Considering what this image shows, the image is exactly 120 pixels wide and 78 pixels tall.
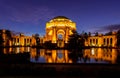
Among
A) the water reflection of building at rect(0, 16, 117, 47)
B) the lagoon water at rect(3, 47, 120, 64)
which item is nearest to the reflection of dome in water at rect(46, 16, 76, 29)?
the water reflection of building at rect(0, 16, 117, 47)

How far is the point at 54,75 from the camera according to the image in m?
14.9

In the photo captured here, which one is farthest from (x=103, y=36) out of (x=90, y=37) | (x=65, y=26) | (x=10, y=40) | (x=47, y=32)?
(x=10, y=40)

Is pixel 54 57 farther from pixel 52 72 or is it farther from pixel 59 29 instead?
pixel 59 29

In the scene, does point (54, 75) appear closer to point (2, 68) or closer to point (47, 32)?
point (2, 68)

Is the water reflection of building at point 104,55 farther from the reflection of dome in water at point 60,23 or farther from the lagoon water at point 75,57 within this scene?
the reflection of dome in water at point 60,23

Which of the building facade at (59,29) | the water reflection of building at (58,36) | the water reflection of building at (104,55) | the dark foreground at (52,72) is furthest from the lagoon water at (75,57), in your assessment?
the building facade at (59,29)

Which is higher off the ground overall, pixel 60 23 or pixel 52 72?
pixel 60 23

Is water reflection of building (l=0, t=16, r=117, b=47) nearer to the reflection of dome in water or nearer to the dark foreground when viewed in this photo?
the reflection of dome in water

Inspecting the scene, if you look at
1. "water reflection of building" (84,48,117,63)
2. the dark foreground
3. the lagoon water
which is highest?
the dark foreground

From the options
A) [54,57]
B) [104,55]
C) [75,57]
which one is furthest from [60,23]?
[75,57]

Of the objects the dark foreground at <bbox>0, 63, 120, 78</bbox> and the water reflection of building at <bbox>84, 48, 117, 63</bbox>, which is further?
the water reflection of building at <bbox>84, 48, 117, 63</bbox>

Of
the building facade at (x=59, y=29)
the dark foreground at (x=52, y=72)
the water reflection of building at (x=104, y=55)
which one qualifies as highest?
the building facade at (x=59, y=29)

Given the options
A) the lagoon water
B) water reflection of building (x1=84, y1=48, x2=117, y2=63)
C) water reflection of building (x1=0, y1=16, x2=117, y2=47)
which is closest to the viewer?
the lagoon water

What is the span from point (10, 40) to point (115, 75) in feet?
328
